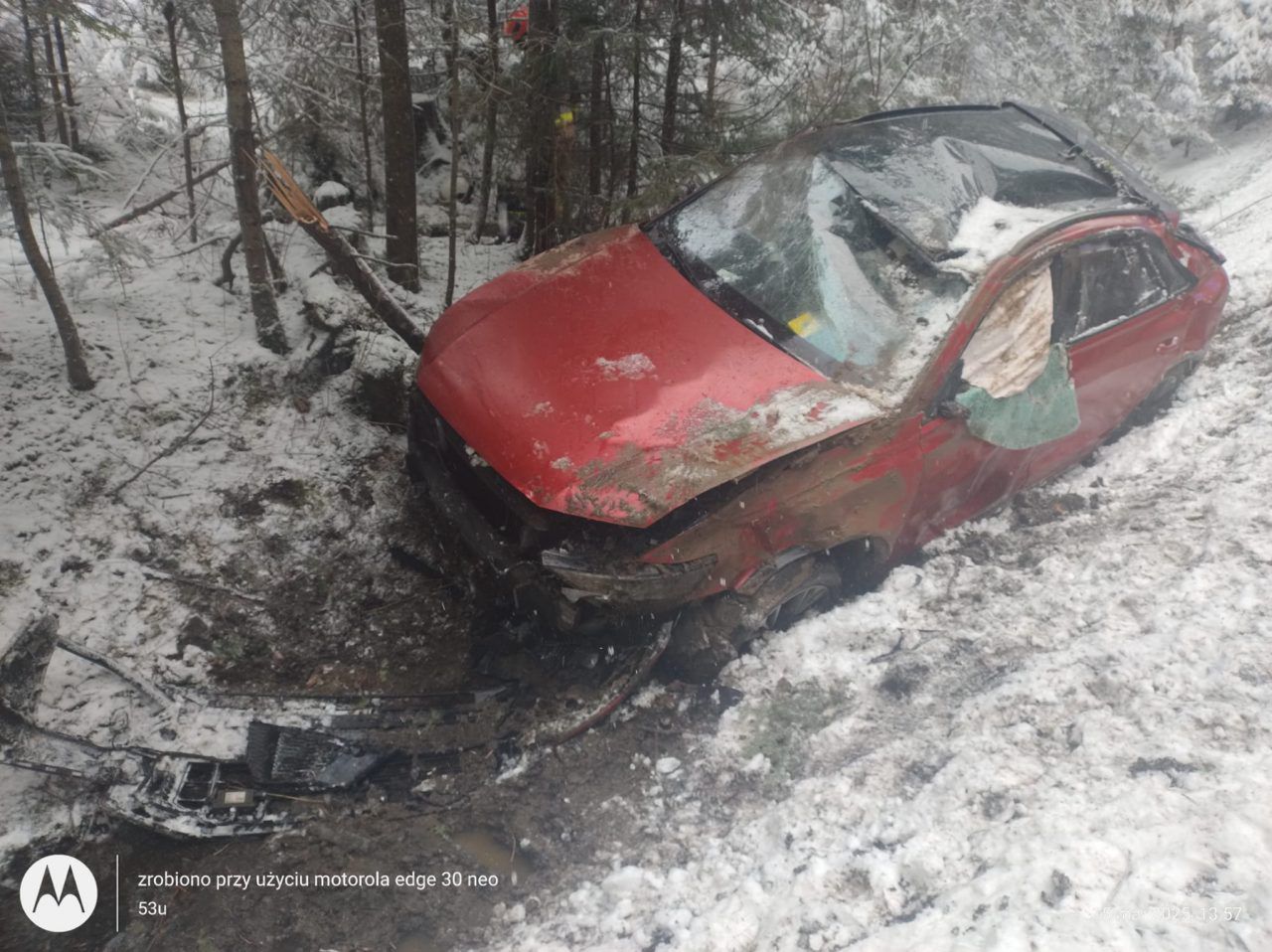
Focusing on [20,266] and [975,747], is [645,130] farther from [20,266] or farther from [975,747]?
[975,747]

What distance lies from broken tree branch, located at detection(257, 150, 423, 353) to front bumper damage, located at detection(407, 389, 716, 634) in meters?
1.42

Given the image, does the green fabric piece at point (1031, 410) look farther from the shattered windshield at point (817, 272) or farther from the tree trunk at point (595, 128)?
the tree trunk at point (595, 128)

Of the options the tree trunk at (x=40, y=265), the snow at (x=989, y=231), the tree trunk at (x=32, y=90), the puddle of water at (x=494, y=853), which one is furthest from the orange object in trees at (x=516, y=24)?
the puddle of water at (x=494, y=853)

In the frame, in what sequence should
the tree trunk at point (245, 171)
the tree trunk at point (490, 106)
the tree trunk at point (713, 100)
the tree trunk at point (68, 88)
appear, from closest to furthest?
1. the tree trunk at point (245, 171)
2. the tree trunk at point (490, 106)
3. the tree trunk at point (713, 100)
4. the tree trunk at point (68, 88)

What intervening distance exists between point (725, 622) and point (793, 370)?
1.09 meters

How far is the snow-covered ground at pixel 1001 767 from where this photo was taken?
2051mm

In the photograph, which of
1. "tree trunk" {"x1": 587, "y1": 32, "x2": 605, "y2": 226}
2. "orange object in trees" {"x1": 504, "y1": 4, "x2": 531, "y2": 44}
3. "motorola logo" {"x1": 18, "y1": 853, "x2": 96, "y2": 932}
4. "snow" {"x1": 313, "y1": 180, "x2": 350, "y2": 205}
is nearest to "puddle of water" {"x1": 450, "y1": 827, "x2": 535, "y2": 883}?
"motorola logo" {"x1": 18, "y1": 853, "x2": 96, "y2": 932}

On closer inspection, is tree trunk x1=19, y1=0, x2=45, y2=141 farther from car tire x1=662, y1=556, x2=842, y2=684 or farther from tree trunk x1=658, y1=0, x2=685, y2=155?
car tire x1=662, y1=556, x2=842, y2=684

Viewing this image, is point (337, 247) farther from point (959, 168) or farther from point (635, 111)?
point (959, 168)

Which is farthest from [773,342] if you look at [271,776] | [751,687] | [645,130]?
[645,130]

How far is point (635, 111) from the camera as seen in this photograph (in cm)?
622

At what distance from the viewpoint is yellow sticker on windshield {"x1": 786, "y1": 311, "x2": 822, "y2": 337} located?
326cm

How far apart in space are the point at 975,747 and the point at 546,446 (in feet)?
6.40

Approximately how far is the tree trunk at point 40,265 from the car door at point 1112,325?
5.15 meters
